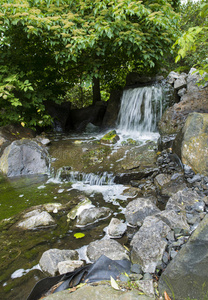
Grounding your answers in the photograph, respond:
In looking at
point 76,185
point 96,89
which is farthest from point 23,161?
point 96,89

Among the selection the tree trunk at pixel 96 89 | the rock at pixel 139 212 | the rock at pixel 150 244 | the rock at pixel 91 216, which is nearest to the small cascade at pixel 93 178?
the rock at pixel 91 216

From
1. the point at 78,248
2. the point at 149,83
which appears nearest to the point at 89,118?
the point at 149,83

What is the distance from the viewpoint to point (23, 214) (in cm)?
364

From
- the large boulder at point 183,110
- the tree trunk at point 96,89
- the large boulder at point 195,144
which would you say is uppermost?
the tree trunk at point 96,89

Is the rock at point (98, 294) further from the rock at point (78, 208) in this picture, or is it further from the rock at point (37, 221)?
the rock at point (78, 208)

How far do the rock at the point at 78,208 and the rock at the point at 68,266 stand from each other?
1146 millimetres

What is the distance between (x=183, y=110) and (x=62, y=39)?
4477 mm

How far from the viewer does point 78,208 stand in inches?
144

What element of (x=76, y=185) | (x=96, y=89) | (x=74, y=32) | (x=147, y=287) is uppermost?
(x=74, y=32)

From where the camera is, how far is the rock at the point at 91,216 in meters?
3.31

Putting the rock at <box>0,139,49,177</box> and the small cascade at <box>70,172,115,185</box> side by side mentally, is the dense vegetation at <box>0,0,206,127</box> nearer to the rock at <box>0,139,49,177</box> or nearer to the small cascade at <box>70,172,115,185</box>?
the rock at <box>0,139,49,177</box>

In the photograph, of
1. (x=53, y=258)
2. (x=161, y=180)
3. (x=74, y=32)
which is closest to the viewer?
(x=53, y=258)

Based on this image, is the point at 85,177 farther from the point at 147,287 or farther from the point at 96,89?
the point at 96,89

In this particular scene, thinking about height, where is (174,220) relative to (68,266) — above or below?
above
